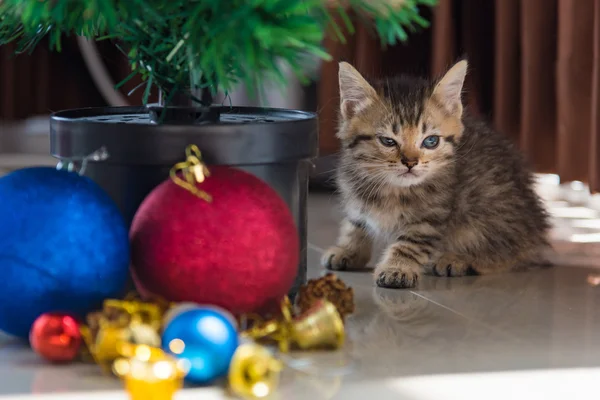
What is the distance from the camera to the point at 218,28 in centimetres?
117

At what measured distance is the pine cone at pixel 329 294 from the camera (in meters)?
1.40

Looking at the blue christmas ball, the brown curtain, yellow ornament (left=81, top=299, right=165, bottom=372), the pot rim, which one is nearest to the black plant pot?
the pot rim

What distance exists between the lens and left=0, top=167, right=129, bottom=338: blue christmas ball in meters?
1.25

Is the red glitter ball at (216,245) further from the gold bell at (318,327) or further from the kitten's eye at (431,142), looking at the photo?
the kitten's eye at (431,142)

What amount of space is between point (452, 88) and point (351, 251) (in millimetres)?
409

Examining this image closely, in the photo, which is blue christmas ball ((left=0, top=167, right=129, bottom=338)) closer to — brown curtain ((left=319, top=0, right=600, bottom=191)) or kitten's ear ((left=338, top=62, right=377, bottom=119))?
kitten's ear ((left=338, top=62, right=377, bottom=119))

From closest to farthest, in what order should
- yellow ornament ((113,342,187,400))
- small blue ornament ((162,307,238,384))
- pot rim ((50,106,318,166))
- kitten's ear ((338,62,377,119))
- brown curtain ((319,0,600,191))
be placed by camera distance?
yellow ornament ((113,342,187,400))
small blue ornament ((162,307,238,384))
pot rim ((50,106,318,166))
kitten's ear ((338,62,377,119))
brown curtain ((319,0,600,191))

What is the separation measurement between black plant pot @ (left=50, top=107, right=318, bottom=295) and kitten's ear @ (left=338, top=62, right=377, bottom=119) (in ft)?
1.15

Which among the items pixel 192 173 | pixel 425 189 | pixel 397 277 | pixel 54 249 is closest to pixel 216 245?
pixel 192 173

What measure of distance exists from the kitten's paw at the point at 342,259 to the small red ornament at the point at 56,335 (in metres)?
0.80

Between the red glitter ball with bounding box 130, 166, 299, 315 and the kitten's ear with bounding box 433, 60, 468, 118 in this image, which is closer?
the red glitter ball with bounding box 130, 166, 299, 315

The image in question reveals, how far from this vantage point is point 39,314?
1282mm

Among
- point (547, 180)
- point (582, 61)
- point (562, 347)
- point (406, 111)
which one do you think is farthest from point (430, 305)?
point (547, 180)

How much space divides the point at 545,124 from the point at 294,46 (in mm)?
1810
